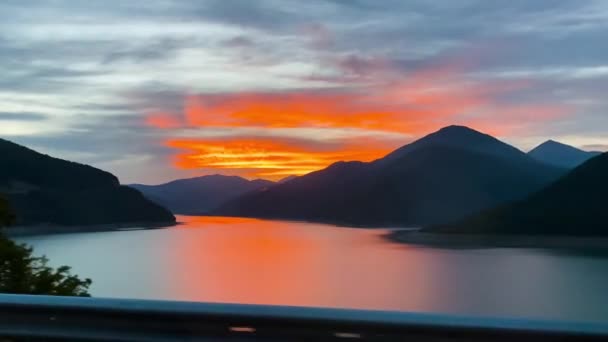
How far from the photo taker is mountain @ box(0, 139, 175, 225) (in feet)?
325

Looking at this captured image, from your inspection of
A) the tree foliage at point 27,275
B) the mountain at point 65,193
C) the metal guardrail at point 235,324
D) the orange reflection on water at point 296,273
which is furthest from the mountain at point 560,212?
the metal guardrail at point 235,324

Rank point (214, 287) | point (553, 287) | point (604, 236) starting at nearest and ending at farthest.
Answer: point (214, 287), point (553, 287), point (604, 236)

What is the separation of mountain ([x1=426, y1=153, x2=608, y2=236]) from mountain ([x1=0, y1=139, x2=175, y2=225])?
1707 inches

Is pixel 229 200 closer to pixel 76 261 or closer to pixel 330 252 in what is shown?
pixel 330 252

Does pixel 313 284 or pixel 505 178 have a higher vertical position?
pixel 505 178

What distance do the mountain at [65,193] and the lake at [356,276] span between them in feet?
74.5

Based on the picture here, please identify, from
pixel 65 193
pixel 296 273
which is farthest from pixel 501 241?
pixel 65 193

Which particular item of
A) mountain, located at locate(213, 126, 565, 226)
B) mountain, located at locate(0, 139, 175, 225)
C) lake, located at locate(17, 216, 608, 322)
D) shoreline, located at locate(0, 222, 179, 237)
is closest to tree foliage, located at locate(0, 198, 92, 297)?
lake, located at locate(17, 216, 608, 322)

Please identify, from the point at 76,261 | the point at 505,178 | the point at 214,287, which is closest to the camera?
the point at 214,287

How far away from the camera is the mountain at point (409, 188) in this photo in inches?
5701

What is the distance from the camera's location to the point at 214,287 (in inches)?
1708

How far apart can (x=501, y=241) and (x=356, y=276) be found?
1615 inches

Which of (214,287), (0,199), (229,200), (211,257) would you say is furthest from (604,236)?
(229,200)

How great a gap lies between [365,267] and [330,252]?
15.6 meters
